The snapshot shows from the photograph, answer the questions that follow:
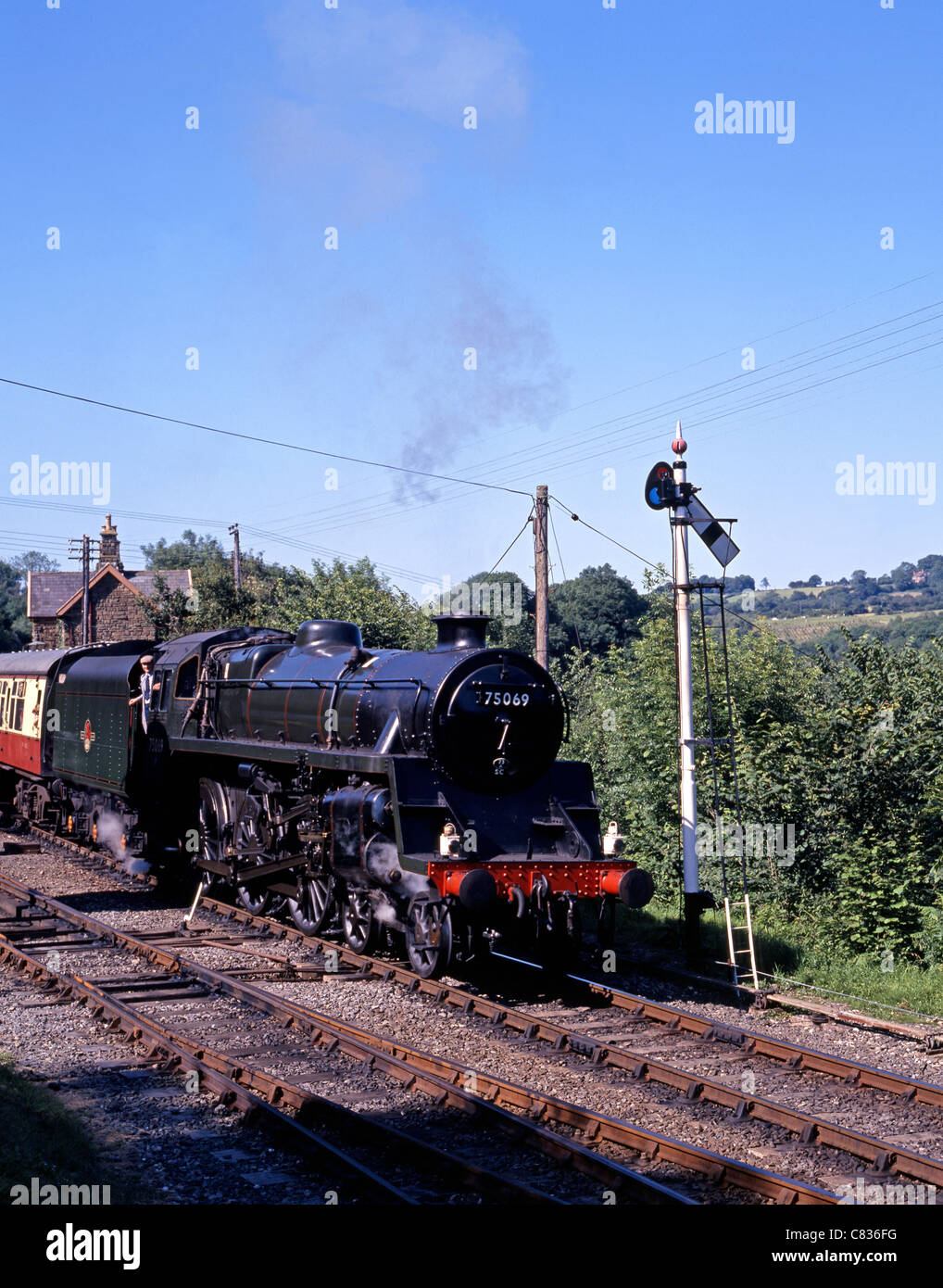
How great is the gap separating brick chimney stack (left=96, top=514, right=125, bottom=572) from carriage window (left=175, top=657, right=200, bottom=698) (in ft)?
130

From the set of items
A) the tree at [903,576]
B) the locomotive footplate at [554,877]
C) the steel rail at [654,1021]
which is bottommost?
the steel rail at [654,1021]

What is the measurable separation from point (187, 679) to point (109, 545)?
40.6 metres

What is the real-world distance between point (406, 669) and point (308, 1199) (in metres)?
6.58

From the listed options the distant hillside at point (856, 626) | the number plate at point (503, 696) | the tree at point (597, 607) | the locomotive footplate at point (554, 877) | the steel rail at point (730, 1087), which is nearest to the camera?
the steel rail at point (730, 1087)

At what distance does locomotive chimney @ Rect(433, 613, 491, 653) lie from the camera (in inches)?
492

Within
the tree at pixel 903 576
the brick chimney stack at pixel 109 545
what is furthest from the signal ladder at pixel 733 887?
the tree at pixel 903 576

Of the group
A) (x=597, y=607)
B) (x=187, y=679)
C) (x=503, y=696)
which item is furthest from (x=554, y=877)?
(x=597, y=607)

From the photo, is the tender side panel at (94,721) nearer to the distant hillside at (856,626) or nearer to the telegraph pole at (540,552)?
the telegraph pole at (540,552)

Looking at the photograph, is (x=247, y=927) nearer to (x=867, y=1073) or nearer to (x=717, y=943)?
(x=717, y=943)

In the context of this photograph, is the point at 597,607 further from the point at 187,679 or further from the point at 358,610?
the point at 187,679

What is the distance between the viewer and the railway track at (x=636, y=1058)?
23.5 ft

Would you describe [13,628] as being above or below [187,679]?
above

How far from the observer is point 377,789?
38.8ft

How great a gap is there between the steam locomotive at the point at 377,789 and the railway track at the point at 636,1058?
63 cm
